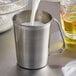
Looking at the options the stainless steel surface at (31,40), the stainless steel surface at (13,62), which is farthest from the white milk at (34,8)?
the stainless steel surface at (13,62)

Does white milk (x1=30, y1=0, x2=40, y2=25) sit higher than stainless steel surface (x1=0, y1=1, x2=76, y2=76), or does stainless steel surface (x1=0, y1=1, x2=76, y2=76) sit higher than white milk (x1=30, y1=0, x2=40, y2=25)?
white milk (x1=30, y1=0, x2=40, y2=25)

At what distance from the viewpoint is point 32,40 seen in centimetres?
57

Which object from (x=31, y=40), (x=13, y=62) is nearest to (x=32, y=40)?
(x=31, y=40)

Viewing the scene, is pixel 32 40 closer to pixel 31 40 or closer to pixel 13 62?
pixel 31 40

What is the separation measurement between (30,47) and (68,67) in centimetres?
12

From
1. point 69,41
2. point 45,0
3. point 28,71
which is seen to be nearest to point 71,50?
point 69,41

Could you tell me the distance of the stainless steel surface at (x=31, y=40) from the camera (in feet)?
1.83

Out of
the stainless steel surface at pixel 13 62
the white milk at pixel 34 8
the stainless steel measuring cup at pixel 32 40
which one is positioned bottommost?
the stainless steel surface at pixel 13 62

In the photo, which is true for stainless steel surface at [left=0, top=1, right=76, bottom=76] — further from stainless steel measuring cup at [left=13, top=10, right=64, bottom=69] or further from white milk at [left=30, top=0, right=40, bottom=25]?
white milk at [left=30, top=0, right=40, bottom=25]

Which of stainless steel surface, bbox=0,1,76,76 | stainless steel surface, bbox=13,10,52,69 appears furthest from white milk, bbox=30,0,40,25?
stainless steel surface, bbox=0,1,76,76

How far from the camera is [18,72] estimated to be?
0.61 metres

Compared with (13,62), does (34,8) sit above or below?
above

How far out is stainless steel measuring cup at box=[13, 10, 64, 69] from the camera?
0.56 m

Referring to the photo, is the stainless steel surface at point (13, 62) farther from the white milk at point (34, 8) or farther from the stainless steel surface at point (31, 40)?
the white milk at point (34, 8)
